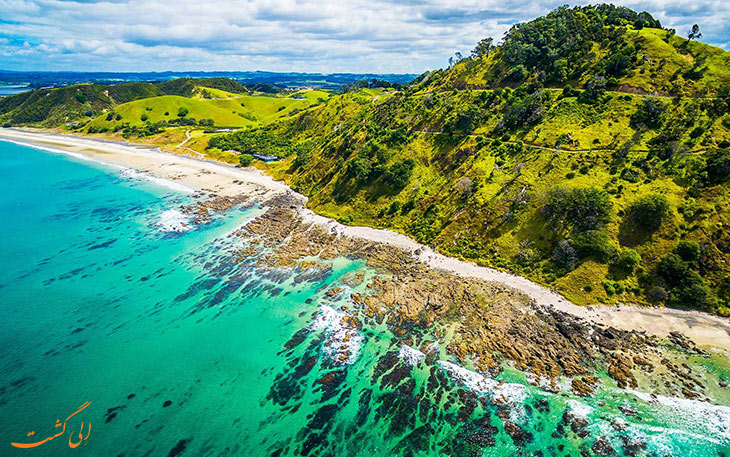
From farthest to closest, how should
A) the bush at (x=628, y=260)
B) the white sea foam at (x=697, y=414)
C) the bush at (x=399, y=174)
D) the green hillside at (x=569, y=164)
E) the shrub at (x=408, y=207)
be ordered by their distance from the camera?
1. the bush at (x=399, y=174)
2. the shrub at (x=408, y=207)
3. the green hillside at (x=569, y=164)
4. the bush at (x=628, y=260)
5. the white sea foam at (x=697, y=414)

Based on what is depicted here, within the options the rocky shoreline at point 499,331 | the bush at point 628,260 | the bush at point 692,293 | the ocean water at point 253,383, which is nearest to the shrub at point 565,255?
the bush at point 628,260

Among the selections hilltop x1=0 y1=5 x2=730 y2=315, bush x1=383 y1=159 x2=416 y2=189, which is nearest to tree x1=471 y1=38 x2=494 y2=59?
hilltop x1=0 y1=5 x2=730 y2=315

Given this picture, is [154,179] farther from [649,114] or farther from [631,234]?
[649,114]

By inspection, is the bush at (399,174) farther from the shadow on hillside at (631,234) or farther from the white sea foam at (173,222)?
the white sea foam at (173,222)

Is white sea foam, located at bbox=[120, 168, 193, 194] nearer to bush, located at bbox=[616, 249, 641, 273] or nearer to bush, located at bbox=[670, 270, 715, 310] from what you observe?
bush, located at bbox=[616, 249, 641, 273]

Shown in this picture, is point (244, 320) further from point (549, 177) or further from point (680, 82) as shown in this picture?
point (680, 82)

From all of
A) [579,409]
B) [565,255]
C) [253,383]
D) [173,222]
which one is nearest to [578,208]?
[565,255]
